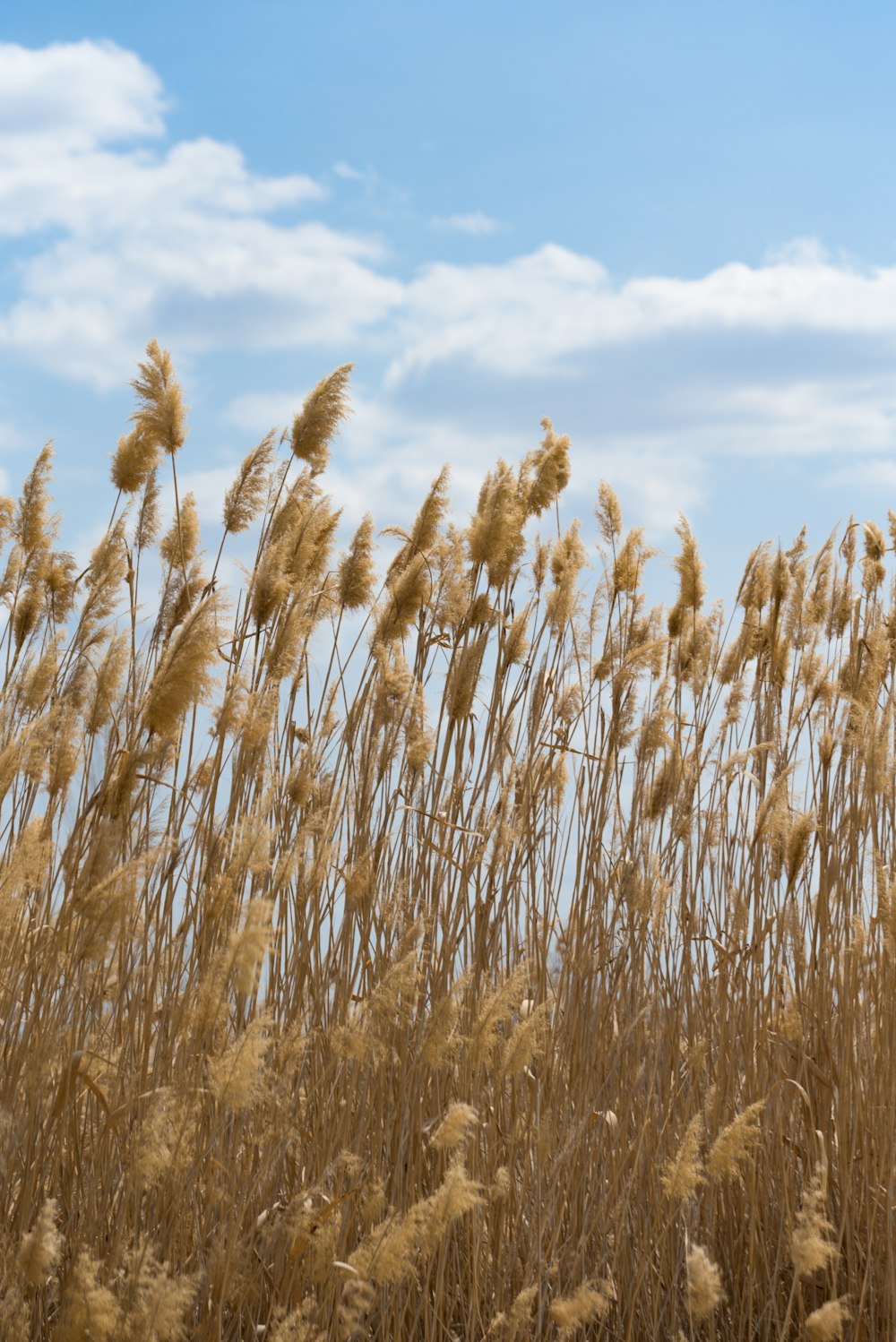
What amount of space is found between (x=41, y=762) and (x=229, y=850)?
44 cm

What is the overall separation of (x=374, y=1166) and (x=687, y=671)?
1608mm

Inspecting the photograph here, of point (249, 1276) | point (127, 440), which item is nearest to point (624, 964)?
point (249, 1276)

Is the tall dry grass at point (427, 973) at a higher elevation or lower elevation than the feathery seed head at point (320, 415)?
lower

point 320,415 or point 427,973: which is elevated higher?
point 320,415

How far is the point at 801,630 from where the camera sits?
3.28 meters

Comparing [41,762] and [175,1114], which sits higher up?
[41,762]

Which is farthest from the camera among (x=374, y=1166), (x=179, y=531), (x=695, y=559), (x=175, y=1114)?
(x=695, y=559)

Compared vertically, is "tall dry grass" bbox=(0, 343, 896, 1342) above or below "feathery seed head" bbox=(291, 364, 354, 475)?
below

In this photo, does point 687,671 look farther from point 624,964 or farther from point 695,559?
point 624,964

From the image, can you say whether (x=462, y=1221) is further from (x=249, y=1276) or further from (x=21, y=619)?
(x=21, y=619)

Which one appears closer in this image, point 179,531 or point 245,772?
point 245,772

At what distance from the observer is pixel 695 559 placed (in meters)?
3.12

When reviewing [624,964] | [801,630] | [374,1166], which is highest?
[801,630]

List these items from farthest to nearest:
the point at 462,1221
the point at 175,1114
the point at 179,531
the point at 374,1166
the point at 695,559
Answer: the point at 695,559 → the point at 179,531 → the point at 462,1221 → the point at 374,1166 → the point at 175,1114
